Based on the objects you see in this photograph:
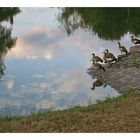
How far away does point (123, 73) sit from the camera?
10.4 metres

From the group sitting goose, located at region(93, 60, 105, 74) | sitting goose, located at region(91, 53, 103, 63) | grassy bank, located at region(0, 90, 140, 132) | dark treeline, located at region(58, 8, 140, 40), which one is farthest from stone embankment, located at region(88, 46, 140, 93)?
grassy bank, located at region(0, 90, 140, 132)

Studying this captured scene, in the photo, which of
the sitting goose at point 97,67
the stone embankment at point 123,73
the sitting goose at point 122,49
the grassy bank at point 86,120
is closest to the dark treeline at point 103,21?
the sitting goose at point 122,49

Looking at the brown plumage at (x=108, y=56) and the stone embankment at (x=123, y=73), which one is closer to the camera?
the stone embankment at (x=123, y=73)

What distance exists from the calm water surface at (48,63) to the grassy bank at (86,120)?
972mm

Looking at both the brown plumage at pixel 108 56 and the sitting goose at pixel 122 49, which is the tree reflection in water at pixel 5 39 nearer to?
the brown plumage at pixel 108 56

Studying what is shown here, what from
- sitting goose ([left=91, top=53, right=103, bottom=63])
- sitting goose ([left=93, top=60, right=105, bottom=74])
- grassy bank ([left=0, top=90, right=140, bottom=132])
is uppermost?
grassy bank ([left=0, top=90, right=140, bottom=132])

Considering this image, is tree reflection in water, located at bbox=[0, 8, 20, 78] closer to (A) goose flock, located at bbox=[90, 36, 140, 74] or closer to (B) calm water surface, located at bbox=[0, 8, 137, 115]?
(B) calm water surface, located at bbox=[0, 8, 137, 115]

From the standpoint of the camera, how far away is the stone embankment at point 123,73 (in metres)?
9.73

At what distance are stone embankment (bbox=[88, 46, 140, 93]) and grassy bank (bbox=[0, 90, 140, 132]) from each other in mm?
1443

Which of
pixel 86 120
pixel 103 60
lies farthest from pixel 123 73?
pixel 86 120

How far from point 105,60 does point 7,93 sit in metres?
2.27

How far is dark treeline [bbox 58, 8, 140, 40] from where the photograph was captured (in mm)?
10414

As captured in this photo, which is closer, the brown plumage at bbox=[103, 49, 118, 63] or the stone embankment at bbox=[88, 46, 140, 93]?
the stone embankment at bbox=[88, 46, 140, 93]

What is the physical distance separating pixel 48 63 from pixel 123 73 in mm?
1285
